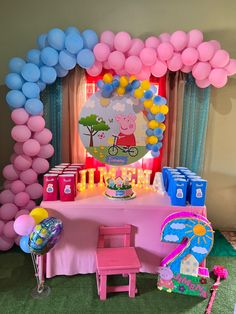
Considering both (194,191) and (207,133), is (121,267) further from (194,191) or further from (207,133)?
(207,133)

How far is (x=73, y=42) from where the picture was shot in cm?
234

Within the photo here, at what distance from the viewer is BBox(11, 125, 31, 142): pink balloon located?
8.03ft

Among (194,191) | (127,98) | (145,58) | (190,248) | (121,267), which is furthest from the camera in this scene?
(127,98)

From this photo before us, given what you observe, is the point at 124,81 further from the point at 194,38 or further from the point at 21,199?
the point at 21,199

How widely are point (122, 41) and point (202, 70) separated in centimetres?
76

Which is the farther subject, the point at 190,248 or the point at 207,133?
the point at 207,133

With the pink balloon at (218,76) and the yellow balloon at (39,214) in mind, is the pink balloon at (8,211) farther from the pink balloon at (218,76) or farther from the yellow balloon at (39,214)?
the pink balloon at (218,76)

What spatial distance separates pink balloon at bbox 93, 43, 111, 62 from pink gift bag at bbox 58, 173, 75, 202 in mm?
1084

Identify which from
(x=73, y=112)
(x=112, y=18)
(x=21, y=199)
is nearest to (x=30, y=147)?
(x=21, y=199)

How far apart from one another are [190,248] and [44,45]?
2.12 m

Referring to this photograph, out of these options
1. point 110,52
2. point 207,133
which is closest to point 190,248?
point 207,133

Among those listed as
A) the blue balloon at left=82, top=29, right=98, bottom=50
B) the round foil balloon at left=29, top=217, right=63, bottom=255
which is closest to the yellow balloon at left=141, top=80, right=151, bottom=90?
the blue balloon at left=82, top=29, right=98, bottom=50

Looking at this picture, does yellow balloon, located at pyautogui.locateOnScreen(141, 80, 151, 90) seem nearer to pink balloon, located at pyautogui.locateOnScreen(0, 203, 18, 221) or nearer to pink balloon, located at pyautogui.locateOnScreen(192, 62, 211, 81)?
pink balloon, located at pyautogui.locateOnScreen(192, 62, 211, 81)

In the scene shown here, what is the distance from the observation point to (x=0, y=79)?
2904mm
